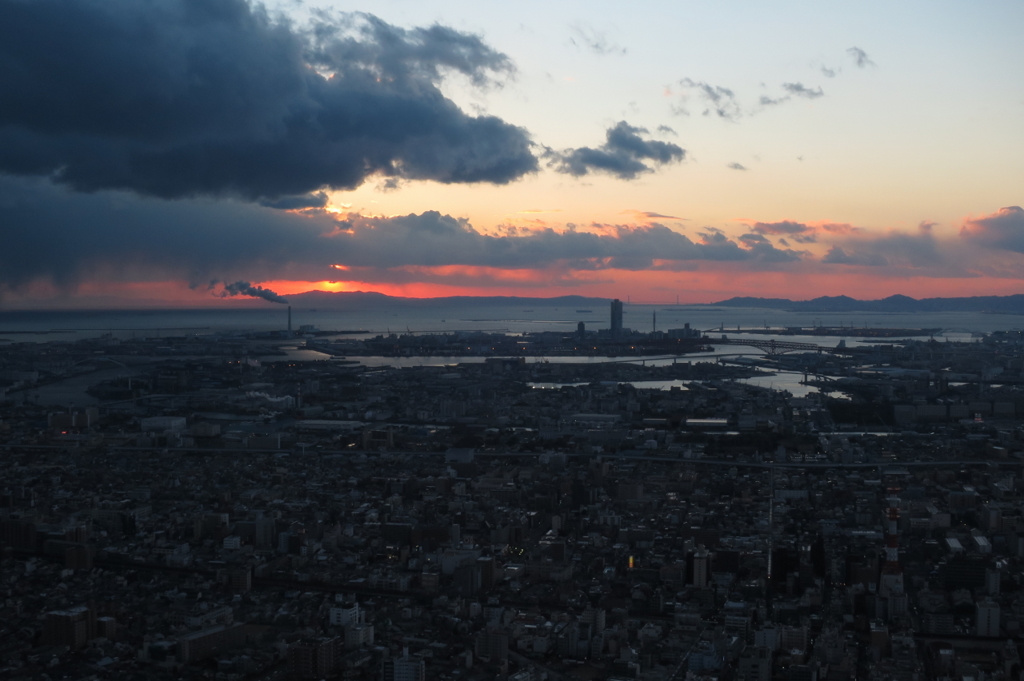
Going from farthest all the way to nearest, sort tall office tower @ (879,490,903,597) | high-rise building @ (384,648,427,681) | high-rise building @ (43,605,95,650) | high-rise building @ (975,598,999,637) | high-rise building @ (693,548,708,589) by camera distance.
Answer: high-rise building @ (693,548,708,589) → tall office tower @ (879,490,903,597) → high-rise building @ (975,598,999,637) → high-rise building @ (43,605,95,650) → high-rise building @ (384,648,427,681)

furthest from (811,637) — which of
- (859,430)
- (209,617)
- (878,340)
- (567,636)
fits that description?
(878,340)

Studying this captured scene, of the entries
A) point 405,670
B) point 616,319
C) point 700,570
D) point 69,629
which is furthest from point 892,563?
point 616,319

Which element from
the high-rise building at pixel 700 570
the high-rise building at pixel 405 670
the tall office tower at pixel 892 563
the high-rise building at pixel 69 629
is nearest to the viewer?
the high-rise building at pixel 405 670

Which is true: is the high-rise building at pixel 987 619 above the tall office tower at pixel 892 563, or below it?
below

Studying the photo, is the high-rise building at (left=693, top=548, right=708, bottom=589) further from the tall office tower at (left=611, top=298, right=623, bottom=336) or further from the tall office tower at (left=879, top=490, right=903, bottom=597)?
the tall office tower at (left=611, top=298, right=623, bottom=336)

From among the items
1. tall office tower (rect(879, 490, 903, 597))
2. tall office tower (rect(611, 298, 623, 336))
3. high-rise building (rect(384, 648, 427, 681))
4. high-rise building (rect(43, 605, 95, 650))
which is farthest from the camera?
tall office tower (rect(611, 298, 623, 336))

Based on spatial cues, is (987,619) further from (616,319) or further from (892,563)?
(616,319)

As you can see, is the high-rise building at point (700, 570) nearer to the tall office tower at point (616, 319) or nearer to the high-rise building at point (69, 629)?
the high-rise building at point (69, 629)

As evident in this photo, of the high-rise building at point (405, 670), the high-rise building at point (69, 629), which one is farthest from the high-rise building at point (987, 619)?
the high-rise building at point (69, 629)

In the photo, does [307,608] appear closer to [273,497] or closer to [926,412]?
[273,497]

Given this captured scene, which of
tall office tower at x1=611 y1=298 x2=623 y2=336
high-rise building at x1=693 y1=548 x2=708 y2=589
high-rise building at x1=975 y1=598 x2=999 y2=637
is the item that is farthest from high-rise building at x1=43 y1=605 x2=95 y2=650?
tall office tower at x1=611 y1=298 x2=623 y2=336

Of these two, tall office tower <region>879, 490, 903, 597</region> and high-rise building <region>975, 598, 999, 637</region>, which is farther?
tall office tower <region>879, 490, 903, 597</region>
